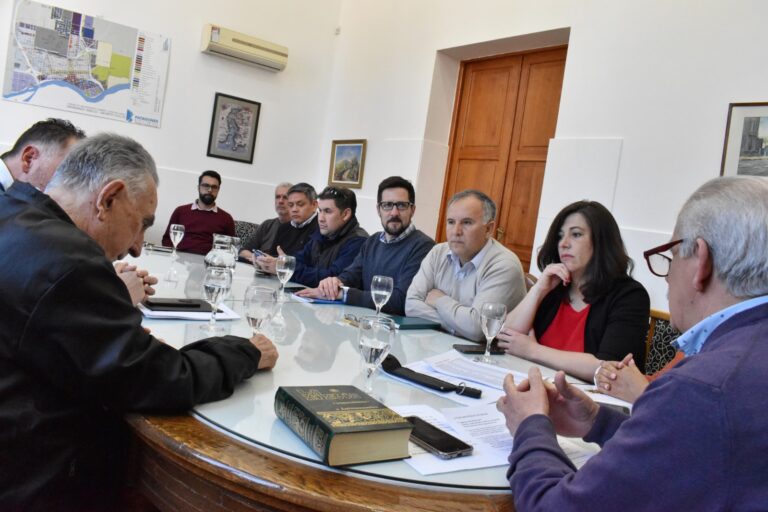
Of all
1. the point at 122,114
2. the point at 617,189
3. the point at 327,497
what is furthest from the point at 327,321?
the point at 122,114

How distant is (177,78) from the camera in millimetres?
5656

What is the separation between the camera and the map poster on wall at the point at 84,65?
16.1 ft

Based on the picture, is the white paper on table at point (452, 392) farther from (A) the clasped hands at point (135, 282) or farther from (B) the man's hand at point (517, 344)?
(A) the clasped hands at point (135, 282)

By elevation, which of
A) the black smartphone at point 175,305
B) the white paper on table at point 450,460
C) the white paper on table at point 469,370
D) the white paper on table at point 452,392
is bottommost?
the white paper on table at point 450,460

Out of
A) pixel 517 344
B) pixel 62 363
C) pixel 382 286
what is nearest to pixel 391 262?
pixel 382 286

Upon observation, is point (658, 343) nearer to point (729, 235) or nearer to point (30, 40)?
point (729, 235)

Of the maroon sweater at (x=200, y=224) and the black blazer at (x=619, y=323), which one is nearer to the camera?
the black blazer at (x=619, y=323)

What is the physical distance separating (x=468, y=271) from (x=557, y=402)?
1.53m

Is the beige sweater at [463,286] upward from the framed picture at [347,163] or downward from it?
downward

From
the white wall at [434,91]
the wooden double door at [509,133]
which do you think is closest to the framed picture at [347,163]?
the white wall at [434,91]

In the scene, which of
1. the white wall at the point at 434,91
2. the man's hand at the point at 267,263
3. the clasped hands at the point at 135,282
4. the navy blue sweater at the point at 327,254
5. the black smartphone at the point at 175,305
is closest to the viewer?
the clasped hands at the point at 135,282

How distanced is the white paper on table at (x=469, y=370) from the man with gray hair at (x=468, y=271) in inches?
26.8

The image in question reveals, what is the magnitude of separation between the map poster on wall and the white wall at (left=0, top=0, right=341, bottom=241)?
76mm

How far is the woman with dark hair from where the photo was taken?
6.63ft
